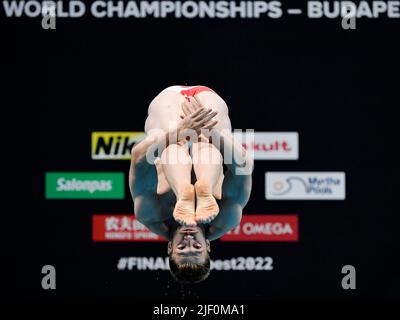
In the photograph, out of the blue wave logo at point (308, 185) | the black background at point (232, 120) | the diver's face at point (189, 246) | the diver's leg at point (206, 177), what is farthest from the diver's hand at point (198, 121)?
the blue wave logo at point (308, 185)

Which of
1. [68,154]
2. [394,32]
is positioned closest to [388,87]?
[394,32]

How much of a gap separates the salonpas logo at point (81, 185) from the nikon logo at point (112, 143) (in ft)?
0.59

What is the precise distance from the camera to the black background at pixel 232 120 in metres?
9.17

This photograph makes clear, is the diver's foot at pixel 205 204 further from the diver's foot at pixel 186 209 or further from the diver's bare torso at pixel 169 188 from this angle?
the diver's bare torso at pixel 169 188

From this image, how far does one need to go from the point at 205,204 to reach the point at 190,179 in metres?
0.35

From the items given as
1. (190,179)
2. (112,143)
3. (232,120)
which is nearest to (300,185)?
(232,120)

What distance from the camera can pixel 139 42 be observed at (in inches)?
362

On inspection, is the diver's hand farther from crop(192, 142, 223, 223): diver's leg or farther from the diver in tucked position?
crop(192, 142, 223, 223): diver's leg

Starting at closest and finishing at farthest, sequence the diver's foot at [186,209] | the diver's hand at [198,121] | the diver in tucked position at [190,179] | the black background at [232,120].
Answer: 1. the diver's foot at [186,209]
2. the diver in tucked position at [190,179]
3. the diver's hand at [198,121]
4. the black background at [232,120]

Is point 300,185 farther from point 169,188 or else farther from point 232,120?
point 169,188

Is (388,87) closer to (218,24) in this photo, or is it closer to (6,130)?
(218,24)

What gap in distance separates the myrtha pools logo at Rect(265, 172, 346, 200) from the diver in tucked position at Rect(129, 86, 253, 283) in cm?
266

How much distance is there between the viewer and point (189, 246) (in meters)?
6.17

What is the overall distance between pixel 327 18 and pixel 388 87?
3.02ft
